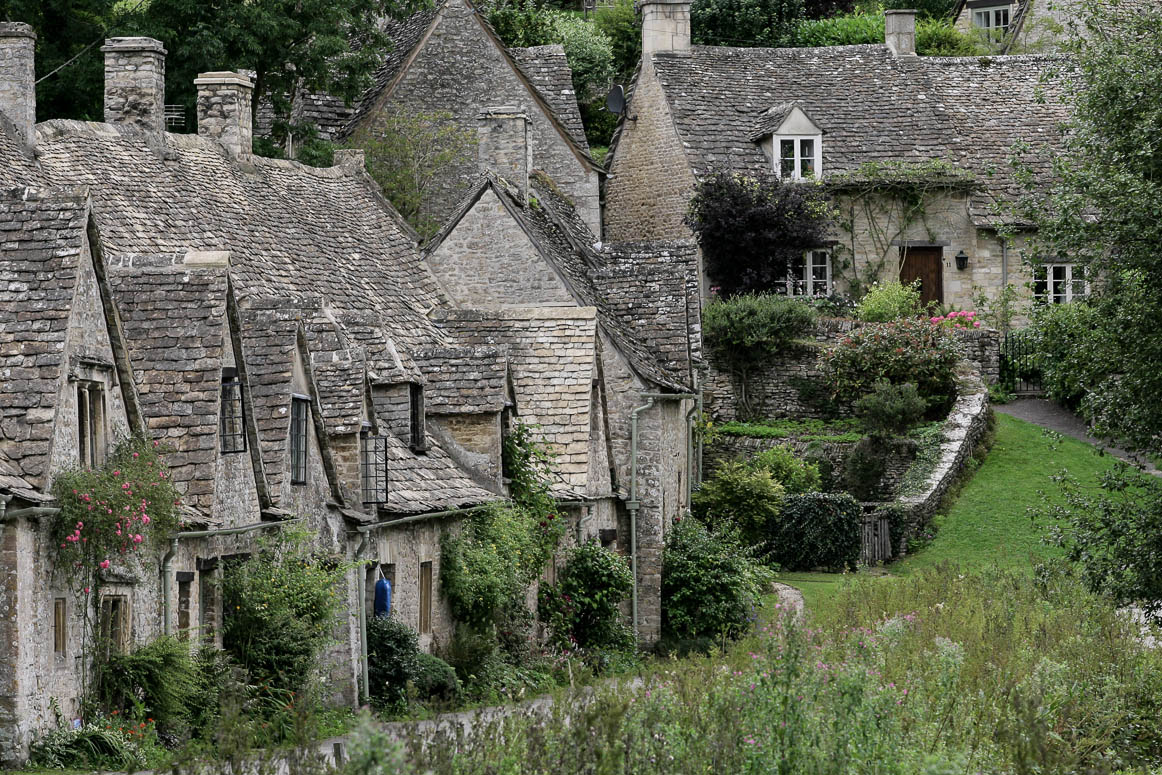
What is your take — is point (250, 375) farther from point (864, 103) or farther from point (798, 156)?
point (864, 103)

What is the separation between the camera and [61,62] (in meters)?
39.8

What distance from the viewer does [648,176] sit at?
A: 54.3 meters

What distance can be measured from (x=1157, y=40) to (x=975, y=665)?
398 inches

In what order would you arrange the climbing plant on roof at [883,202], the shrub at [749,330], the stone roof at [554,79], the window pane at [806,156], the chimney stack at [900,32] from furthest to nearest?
the chimney stack at [900,32]
the window pane at [806,156]
the climbing plant on roof at [883,202]
the stone roof at [554,79]
the shrub at [749,330]

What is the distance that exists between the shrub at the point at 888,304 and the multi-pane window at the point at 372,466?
24.5 m

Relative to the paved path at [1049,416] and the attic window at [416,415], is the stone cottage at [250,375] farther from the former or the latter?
the paved path at [1049,416]

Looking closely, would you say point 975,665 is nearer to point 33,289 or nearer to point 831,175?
point 33,289

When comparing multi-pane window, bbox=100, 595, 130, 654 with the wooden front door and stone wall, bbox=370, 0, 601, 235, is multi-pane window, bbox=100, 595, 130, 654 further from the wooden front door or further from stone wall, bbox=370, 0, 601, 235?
the wooden front door

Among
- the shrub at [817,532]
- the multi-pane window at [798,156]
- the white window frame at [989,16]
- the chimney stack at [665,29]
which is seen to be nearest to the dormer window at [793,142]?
the multi-pane window at [798,156]

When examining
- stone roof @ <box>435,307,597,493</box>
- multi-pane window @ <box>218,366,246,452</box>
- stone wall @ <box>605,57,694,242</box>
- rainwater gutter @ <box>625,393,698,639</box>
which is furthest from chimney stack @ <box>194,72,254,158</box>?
stone wall @ <box>605,57,694,242</box>

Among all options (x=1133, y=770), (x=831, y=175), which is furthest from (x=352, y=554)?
(x=831, y=175)

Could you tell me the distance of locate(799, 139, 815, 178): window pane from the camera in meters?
53.3

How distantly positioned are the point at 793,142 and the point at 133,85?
26.3m

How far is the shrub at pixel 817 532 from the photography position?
40.2 meters
